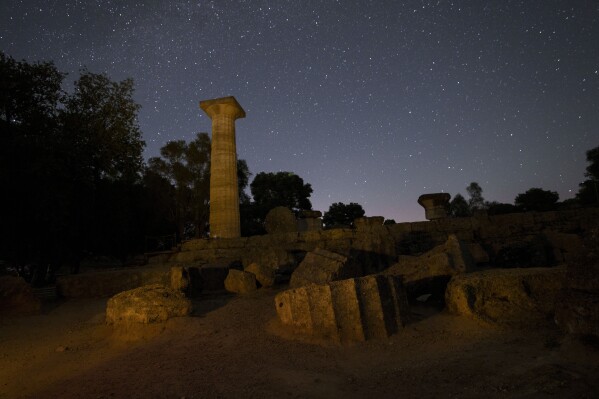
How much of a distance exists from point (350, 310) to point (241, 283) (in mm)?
4116

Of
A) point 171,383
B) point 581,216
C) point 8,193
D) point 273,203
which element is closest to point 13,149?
point 8,193

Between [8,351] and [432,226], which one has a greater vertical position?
[432,226]

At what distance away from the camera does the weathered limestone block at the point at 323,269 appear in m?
6.62

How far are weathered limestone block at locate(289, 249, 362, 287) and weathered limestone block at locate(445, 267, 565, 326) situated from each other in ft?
6.72

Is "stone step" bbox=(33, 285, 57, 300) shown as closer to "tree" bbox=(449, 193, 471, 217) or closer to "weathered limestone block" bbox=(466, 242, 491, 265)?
"weathered limestone block" bbox=(466, 242, 491, 265)

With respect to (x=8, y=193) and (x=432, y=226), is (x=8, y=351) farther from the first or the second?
(x=432, y=226)

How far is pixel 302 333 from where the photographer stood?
196 inches

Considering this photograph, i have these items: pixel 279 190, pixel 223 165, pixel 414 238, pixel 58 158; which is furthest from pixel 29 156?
pixel 279 190

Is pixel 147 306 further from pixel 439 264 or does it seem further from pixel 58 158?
pixel 58 158

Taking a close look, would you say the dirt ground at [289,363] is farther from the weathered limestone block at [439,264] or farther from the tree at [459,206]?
the tree at [459,206]

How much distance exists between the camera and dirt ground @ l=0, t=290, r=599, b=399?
3.12m

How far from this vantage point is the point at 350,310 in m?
4.80

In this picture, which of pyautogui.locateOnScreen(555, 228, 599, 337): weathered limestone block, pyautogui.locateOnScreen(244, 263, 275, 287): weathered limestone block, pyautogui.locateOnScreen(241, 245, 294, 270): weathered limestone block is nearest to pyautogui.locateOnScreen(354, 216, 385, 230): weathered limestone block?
pyautogui.locateOnScreen(241, 245, 294, 270): weathered limestone block

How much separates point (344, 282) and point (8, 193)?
12.7m
